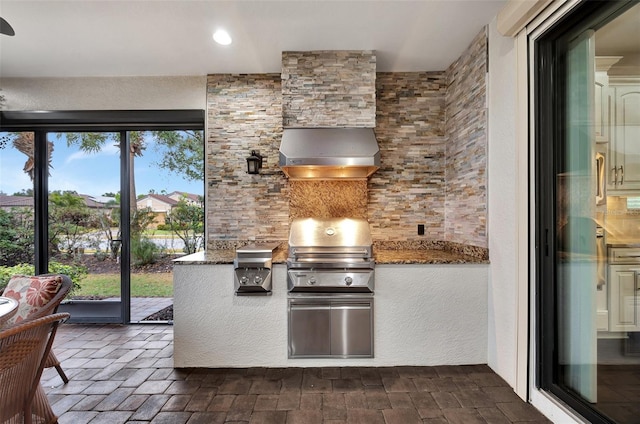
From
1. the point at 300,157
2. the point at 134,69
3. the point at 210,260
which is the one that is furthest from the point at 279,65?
the point at 210,260

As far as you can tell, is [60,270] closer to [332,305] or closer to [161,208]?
[161,208]

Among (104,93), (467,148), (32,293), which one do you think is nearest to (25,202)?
(104,93)

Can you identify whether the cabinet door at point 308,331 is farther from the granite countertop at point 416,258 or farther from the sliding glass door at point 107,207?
the sliding glass door at point 107,207

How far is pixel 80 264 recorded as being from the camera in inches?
145

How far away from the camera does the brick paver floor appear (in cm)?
195

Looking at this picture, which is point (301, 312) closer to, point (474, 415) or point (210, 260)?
point (210, 260)

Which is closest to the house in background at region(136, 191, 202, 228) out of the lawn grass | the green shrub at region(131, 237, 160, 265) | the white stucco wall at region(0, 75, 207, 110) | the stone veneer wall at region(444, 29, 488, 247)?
the green shrub at region(131, 237, 160, 265)

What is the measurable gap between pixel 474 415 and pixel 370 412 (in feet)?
2.09

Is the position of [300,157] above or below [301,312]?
above

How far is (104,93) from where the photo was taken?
11.5 feet

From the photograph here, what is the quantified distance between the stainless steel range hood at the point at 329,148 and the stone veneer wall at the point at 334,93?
9cm

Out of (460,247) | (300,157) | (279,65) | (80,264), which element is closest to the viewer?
(300,157)

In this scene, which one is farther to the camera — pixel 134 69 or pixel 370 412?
pixel 134 69

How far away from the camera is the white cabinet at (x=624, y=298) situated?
153 cm
